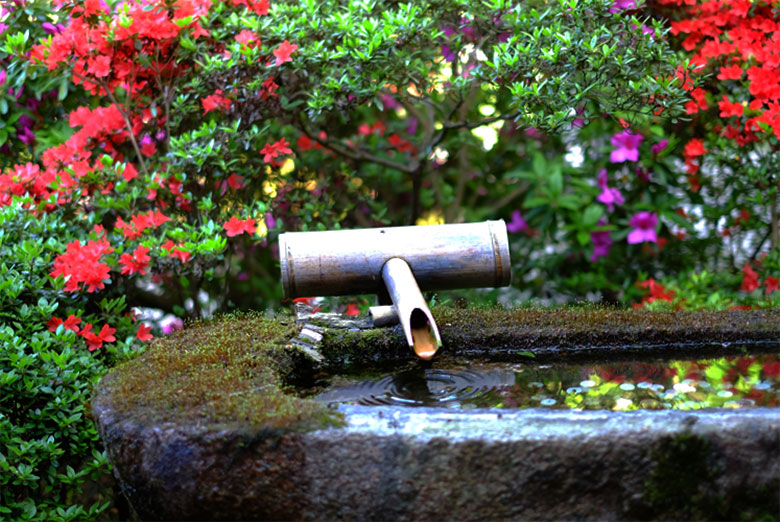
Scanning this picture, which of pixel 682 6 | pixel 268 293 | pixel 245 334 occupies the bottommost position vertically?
pixel 268 293

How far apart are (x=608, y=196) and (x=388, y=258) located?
185 centimetres

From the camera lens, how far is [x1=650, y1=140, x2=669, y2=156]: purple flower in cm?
430

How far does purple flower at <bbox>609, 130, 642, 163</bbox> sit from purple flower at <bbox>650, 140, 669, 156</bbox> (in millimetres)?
76

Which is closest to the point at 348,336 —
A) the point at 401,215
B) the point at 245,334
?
the point at 245,334

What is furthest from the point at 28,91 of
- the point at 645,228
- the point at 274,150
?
the point at 645,228

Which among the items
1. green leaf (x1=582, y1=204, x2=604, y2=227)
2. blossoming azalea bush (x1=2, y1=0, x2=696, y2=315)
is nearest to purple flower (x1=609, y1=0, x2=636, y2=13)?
blossoming azalea bush (x1=2, y1=0, x2=696, y2=315)

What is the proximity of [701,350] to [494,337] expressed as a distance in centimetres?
75

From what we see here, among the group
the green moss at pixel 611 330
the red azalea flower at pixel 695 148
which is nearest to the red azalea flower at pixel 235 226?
the green moss at pixel 611 330

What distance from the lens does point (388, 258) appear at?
10.2 feet

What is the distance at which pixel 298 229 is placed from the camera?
13.6 feet

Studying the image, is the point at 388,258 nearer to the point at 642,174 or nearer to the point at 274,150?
the point at 274,150

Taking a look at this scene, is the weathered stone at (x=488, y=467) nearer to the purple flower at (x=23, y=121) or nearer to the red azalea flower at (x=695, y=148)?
the red azalea flower at (x=695, y=148)

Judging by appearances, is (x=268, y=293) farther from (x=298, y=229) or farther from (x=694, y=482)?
(x=694, y=482)

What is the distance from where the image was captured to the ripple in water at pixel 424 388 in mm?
2430
